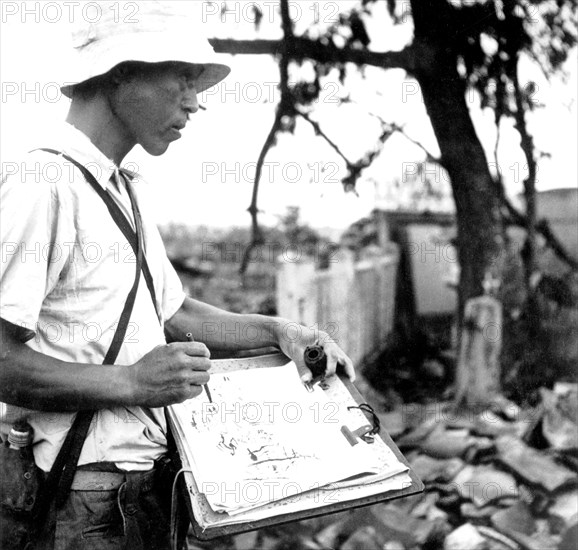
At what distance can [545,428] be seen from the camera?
2490mm

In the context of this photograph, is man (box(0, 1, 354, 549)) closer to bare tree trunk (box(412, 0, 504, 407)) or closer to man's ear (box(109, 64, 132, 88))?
man's ear (box(109, 64, 132, 88))

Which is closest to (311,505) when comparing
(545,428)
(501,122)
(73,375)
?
(73,375)

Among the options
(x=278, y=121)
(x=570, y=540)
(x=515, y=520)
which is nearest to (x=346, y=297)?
(x=278, y=121)

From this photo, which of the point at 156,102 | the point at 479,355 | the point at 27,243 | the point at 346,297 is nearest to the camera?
the point at 27,243

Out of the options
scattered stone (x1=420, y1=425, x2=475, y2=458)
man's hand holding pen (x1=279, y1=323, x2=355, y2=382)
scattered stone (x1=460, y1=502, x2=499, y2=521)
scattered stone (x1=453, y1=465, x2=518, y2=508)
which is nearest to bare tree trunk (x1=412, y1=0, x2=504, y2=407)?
scattered stone (x1=420, y1=425, x2=475, y2=458)

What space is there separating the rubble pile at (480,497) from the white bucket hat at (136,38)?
5.49 feet

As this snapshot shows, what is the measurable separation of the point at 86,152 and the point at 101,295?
0.27 m

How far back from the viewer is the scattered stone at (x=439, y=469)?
97.5 inches

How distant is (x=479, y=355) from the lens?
2533 millimetres

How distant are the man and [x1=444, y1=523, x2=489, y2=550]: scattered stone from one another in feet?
4.15

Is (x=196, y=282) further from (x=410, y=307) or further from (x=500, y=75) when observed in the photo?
(x=500, y=75)

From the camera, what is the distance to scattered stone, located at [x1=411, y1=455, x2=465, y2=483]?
2477mm

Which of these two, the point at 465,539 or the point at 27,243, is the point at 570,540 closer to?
the point at 465,539

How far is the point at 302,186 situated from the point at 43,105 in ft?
2.83
